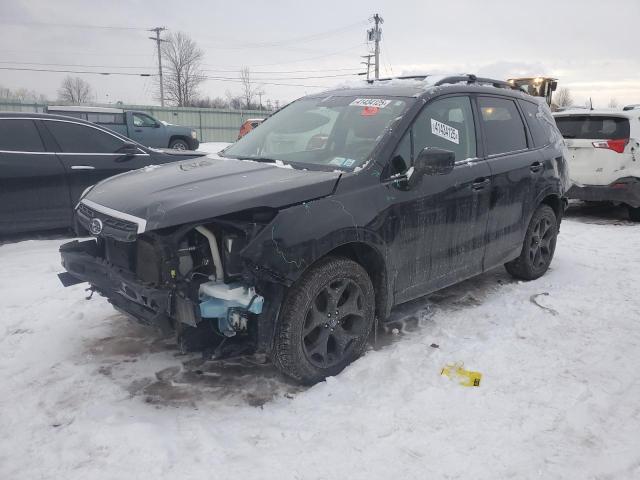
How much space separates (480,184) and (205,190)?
7.40ft

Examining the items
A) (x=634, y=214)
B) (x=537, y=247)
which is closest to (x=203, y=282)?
(x=537, y=247)

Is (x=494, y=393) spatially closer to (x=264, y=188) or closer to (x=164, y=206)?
(x=264, y=188)

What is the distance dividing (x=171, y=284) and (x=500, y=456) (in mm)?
1895

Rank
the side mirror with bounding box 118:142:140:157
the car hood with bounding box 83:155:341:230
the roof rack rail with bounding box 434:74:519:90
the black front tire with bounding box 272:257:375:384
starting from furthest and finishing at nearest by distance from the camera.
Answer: the side mirror with bounding box 118:142:140:157 < the roof rack rail with bounding box 434:74:519:90 < the black front tire with bounding box 272:257:375:384 < the car hood with bounding box 83:155:341:230

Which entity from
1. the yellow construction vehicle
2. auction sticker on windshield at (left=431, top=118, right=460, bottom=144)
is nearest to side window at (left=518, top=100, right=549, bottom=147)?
auction sticker on windshield at (left=431, top=118, right=460, bottom=144)

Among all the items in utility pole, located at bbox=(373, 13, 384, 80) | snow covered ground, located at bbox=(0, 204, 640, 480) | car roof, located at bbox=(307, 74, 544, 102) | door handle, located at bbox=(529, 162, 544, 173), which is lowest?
snow covered ground, located at bbox=(0, 204, 640, 480)

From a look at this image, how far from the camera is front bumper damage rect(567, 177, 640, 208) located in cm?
802

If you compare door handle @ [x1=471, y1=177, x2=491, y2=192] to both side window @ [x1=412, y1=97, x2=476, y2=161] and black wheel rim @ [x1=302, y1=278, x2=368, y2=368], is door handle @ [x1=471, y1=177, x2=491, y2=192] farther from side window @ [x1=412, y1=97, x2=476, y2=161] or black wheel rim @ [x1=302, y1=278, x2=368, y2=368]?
black wheel rim @ [x1=302, y1=278, x2=368, y2=368]

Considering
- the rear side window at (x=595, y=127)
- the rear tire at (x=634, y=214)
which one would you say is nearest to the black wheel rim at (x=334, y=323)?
the rear side window at (x=595, y=127)

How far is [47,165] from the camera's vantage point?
6.18m

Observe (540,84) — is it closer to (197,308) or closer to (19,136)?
(19,136)

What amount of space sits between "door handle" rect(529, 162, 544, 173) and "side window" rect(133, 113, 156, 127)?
15.4 meters

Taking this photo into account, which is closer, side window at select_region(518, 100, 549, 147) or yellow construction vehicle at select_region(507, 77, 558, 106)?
side window at select_region(518, 100, 549, 147)

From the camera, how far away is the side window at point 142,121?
17.5 metres
